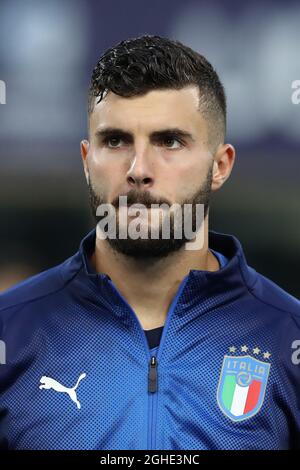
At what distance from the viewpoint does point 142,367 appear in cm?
183

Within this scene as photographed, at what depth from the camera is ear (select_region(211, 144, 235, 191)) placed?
6.64ft

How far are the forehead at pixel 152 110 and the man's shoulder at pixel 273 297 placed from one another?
0.47 meters

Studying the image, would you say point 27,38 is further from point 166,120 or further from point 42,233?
point 166,120

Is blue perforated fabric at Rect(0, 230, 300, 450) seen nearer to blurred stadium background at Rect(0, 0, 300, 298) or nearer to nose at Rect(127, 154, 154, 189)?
nose at Rect(127, 154, 154, 189)

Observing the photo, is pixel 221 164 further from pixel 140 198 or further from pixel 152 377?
pixel 152 377

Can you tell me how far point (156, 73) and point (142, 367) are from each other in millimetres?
723

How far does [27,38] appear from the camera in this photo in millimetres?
3850

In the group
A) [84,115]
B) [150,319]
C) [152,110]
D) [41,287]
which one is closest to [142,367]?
[150,319]

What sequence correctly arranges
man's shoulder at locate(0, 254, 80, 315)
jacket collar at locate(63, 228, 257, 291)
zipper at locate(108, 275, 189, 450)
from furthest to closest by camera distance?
man's shoulder at locate(0, 254, 80, 315)
jacket collar at locate(63, 228, 257, 291)
zipper at locate(108, 275, 189, 450)

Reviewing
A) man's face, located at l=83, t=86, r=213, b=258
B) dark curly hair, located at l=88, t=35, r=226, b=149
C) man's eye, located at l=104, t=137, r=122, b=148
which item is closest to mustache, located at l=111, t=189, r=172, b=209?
man's face, located at l=83, t=86, r=213, b=258

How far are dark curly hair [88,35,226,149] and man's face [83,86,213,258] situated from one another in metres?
0.02

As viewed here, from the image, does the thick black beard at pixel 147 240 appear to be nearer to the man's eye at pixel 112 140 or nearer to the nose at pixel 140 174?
the nose at pixel 140 174

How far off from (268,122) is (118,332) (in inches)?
90.8

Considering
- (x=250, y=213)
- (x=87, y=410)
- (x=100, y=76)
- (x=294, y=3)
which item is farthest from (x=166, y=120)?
(x=294, y=3)
